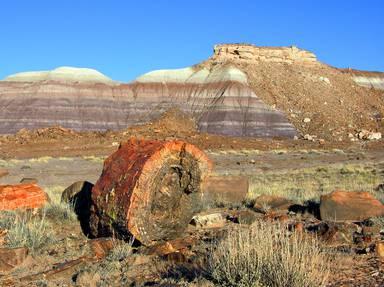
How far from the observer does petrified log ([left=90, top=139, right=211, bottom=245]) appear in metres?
7.53

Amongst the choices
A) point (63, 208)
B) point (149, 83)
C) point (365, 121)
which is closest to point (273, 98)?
point (365, 121)

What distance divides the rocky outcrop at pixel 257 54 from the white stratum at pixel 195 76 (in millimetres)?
4816

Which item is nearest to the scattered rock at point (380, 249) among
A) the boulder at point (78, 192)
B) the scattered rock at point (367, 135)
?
the boulder at point (78, 192)

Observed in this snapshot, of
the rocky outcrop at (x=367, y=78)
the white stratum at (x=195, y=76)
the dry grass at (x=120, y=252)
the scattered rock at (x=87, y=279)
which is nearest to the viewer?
the scattered rock at (x=87, y=279)

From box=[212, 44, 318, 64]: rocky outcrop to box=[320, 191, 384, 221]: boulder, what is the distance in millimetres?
67249

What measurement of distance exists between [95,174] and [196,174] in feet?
59.8

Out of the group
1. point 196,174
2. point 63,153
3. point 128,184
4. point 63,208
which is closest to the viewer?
point 128,184

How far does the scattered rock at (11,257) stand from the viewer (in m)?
6.66

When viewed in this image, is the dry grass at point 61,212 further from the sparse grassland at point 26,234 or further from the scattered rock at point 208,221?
the scattered rock at point 208,221

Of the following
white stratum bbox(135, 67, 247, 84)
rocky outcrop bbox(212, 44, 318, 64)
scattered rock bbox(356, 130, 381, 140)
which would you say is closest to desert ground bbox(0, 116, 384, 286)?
scattered rock bbox(356, 130, 381, 140)

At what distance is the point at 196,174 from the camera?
8195 millimetres

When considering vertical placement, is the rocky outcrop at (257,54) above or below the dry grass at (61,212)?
above

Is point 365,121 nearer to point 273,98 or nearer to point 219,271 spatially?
point 273,98

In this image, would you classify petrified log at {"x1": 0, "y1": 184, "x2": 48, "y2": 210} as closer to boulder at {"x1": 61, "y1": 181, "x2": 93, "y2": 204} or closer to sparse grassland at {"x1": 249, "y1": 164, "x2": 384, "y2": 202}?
boulder at {"x1": 61, "y1": 181, "x2": 93, "y2": 204}
